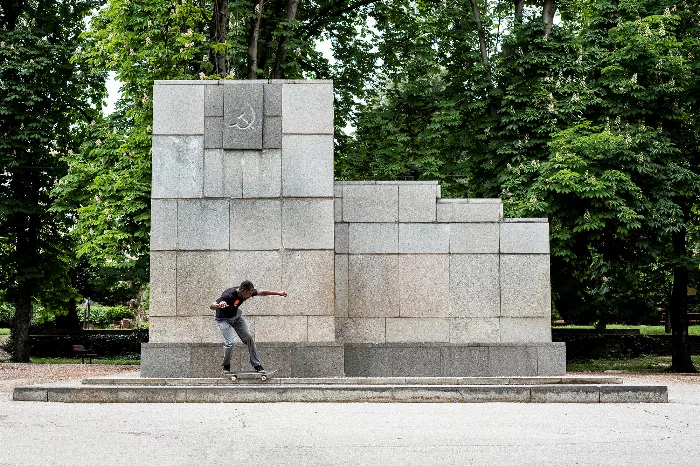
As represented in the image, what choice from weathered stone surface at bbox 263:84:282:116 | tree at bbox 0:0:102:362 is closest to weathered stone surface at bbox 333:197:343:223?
weathered stone surface at bbox 263:84:282:116

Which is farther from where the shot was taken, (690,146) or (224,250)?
(690,146)

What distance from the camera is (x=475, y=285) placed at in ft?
57.9

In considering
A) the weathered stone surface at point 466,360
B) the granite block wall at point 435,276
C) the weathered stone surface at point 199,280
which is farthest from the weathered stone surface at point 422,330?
the weathered stone surface at point 199,280

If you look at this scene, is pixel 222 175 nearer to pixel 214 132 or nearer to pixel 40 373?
pixel 214 132

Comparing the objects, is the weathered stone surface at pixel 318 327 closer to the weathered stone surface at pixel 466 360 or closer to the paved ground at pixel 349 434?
the weathered stone surface at pixel 466 360

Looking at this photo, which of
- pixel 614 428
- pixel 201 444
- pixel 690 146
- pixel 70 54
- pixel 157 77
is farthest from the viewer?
pixel 70 54

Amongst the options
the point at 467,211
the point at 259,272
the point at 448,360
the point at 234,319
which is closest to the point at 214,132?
the point at 259,272

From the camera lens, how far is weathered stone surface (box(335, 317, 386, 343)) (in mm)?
17547

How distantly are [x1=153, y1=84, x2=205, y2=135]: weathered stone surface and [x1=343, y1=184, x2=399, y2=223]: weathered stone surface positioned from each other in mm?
3087

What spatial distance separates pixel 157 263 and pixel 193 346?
5.24 feet

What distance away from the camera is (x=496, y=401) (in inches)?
562

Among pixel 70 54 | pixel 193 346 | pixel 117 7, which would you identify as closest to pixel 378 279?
pixel 193 346

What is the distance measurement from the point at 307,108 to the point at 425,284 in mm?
3983

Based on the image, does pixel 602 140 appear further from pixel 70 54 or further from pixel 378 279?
pixel 70 54
